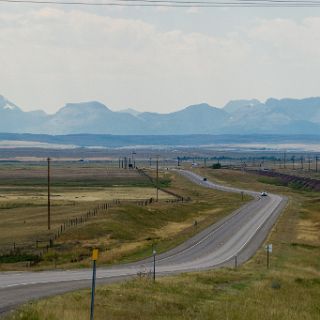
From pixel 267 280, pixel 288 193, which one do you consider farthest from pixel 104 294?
pixel 288 193

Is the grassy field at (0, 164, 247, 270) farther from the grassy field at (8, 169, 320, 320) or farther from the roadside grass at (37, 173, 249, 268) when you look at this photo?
the grassy field at (8, 169, 320, 320)

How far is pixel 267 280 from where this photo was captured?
4519 cm

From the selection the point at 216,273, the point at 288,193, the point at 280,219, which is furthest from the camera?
the point at 288,193

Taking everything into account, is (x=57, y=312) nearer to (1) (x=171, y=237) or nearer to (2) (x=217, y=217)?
(1) (x=171, y=237)

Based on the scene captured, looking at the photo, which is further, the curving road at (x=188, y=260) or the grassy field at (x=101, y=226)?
the grassy field at (x=101, y=226)

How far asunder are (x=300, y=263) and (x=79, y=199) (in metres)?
87.8

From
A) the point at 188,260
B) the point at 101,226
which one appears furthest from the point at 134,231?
the point at 188,260

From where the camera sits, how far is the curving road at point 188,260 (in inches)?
1474

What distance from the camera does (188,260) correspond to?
63.6 m

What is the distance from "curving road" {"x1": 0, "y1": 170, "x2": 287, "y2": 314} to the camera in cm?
3744

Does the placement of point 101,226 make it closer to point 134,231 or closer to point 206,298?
point 134,231

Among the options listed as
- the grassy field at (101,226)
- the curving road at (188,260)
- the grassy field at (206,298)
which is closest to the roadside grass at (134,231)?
the grassy field at (101,226)

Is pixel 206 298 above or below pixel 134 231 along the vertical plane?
above

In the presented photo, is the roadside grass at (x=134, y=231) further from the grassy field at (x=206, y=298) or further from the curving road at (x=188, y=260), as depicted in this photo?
the grassy field at (x=206, y=298)
